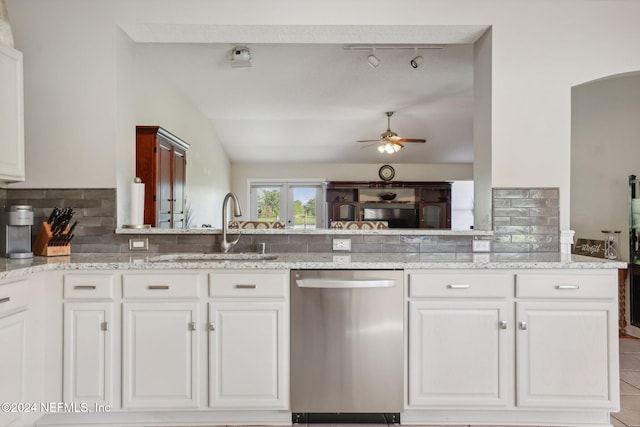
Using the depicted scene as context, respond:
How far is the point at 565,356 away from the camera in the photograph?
222 cm

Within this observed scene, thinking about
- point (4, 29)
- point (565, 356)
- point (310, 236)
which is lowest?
point (565, 356)

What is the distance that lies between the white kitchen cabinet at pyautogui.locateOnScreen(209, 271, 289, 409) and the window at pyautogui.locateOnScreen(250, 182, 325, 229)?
6.28m

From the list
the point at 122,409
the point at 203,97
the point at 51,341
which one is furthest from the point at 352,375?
the point at 203,97

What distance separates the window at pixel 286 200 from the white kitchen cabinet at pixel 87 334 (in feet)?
20.7

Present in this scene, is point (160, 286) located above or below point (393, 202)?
below

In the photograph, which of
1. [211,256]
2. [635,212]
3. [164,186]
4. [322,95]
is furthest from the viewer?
[322,95]

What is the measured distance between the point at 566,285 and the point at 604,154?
8.93 ft

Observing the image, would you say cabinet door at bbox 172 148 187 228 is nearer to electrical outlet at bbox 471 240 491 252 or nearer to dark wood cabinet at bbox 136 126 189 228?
dark wood cabinet at bbox 136 126 189 228

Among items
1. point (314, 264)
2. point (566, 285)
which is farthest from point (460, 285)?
point (314, 264)

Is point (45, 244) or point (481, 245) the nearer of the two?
point (45, 244)

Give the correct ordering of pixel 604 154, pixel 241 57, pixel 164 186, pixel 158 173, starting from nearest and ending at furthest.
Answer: pixel 241 57, pixel 158 173, pixel 164 186, pixel 604 154

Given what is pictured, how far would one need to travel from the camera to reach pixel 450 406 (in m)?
2.25

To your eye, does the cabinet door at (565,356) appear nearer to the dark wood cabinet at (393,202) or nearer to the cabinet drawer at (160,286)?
the cabinet drawer at (160,286)

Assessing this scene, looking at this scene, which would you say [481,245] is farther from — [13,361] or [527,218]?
[13,361]
